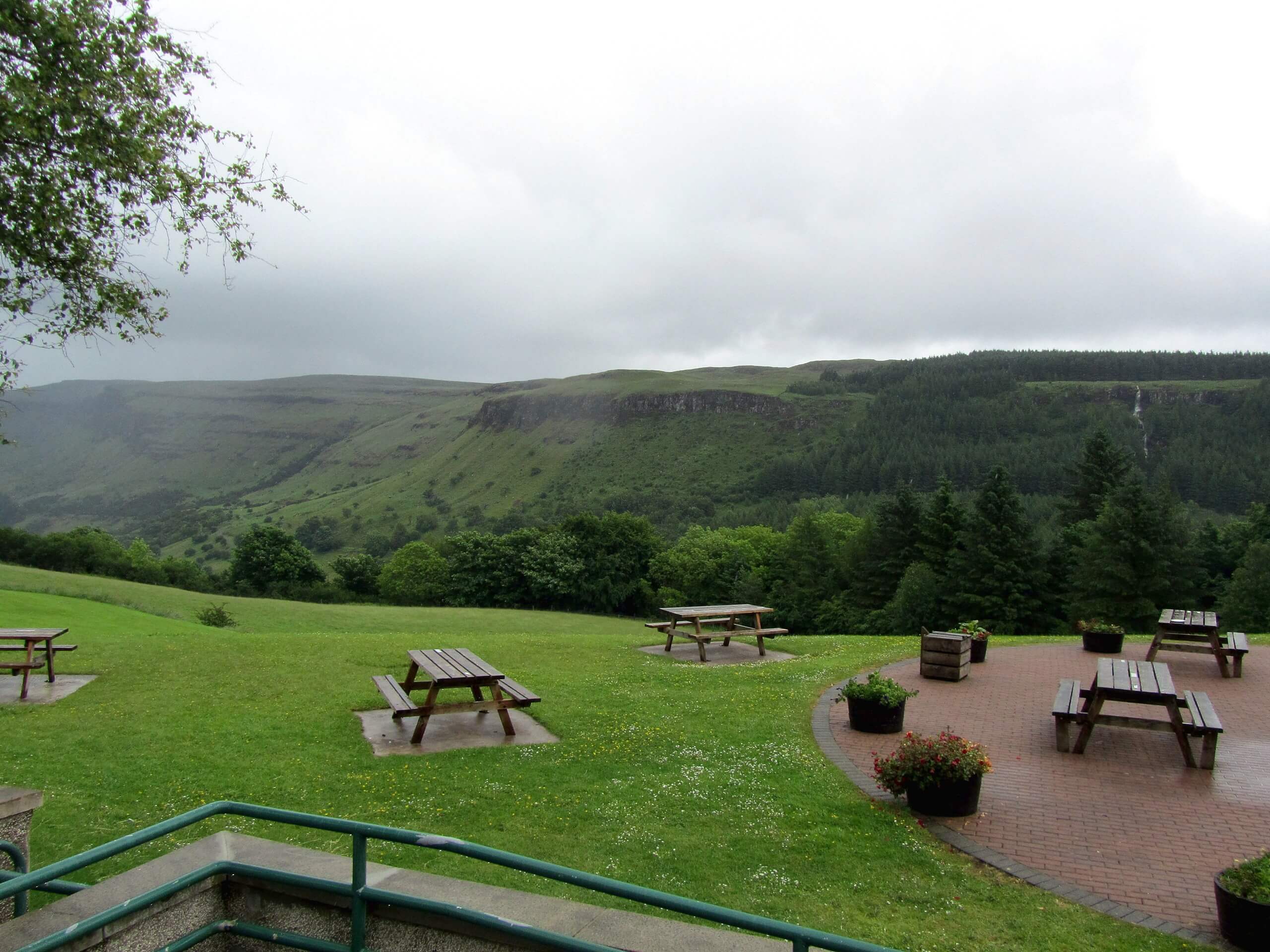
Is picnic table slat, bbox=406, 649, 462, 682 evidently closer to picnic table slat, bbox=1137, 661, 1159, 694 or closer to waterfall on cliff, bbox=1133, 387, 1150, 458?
picnic table slat, bbox=1137, 661, 1159, 694

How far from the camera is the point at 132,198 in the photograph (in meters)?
8.24

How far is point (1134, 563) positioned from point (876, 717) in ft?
133

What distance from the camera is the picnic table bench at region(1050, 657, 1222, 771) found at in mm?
9000

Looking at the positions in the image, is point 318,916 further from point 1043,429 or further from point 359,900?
point 1043,429

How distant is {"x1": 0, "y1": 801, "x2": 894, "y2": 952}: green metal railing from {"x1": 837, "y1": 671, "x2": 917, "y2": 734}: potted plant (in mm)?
7707

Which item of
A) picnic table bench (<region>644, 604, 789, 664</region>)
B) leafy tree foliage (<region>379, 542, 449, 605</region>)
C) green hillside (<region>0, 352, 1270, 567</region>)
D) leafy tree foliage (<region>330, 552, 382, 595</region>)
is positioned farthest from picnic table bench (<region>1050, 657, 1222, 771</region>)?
green hillside (<region>0, 352, 1270, 567</region>)

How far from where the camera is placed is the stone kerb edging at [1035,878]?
541cm

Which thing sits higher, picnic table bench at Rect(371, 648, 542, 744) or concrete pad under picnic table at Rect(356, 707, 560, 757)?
picnic table bench at Rect(371, 648, 542, 744)

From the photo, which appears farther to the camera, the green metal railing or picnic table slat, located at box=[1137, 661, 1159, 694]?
picnic table slat, located at box=[1137, 661, 1159, 694]

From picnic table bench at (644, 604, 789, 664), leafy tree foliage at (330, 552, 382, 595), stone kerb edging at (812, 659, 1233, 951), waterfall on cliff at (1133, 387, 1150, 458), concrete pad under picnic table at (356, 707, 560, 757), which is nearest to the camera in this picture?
stone kerb edging at (812, 659, 1233, 951)

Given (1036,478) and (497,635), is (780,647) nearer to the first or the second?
(497,635)

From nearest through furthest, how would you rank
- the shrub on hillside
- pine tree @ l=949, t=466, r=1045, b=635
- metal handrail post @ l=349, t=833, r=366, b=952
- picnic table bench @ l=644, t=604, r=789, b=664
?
metal handrail post @ l=349, t=833, r=366, b=952
picnic table bench @ l=644, t=604, r=789, b=664
the shrub on hillside
pine tree @ l=949, t=466, r=1045, b=635

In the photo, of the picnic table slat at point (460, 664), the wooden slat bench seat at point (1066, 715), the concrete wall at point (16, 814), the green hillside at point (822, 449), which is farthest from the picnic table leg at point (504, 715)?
the green hillside at point (822, 449)

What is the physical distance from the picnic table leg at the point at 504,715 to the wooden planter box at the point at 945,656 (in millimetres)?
8158
